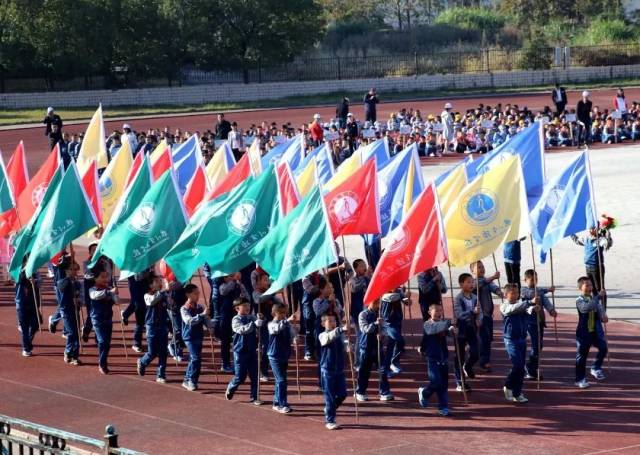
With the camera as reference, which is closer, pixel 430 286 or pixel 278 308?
pixel 278 308

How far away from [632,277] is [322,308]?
24.3 feet

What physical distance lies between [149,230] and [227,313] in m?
1.39

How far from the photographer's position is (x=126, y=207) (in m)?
15.9

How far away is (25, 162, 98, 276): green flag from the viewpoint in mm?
16078

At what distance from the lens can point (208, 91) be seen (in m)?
55.0

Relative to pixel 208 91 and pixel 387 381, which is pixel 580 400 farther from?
pixel 208 91

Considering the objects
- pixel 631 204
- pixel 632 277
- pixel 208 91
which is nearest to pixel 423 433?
pixel 632 277

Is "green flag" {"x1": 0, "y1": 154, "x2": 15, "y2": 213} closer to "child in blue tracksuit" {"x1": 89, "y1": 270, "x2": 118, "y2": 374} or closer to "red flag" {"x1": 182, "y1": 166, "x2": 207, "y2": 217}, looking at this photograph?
"red flag" {"x1": 182, "y1": 166, "x2": 207, "y2": 217}

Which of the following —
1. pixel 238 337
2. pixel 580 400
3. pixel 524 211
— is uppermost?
pixel 524 211

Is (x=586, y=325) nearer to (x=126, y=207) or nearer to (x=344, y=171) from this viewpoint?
(x=344, y=171)

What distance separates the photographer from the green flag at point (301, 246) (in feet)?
45.1

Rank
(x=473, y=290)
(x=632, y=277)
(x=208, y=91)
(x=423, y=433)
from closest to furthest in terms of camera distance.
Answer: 1. (x=423, y=433)
2. (x=473, y=290)
3. (x=632, y=277)
4. (x=208, y=91)

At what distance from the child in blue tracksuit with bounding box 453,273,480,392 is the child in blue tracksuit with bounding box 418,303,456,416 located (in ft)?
2.87

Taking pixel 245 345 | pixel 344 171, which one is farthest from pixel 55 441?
pixel 344 171
